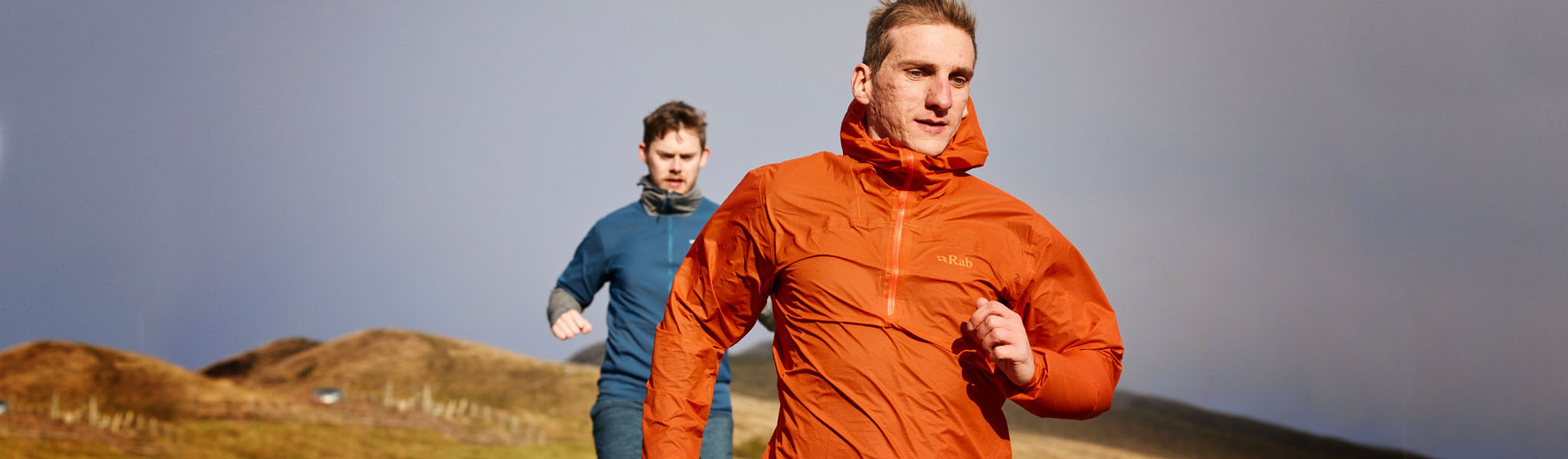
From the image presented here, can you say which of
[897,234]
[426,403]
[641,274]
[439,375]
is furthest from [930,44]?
[439,375]

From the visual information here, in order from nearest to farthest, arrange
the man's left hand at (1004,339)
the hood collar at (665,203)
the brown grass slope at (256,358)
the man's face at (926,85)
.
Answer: the man's left hand at (1004,339)
the man's face at (926,85)
the hood collar at (665,203)
the brown grass slope at (256,358)

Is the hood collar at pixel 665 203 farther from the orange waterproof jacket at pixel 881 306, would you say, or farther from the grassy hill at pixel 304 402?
the grassy hill at pixel 304 402

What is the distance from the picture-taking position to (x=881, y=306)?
1720 mm

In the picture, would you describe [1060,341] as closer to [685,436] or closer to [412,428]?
[685,436]

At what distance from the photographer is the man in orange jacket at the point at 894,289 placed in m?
1.68

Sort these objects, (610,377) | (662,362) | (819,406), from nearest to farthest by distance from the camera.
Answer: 1. (819,406)
2. (662,362)
3. (610,377)

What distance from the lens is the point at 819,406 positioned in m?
1.71

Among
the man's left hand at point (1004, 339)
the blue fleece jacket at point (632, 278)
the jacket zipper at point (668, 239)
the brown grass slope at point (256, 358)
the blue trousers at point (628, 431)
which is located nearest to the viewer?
the man's left hand at point (1004, 339)

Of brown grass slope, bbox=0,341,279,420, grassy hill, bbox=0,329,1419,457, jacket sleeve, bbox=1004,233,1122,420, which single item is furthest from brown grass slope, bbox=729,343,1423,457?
jacket sleeve, bbox=1004,233,1122,420

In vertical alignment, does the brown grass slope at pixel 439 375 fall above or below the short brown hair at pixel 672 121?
below

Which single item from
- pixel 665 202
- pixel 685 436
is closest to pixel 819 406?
pixel 685 436

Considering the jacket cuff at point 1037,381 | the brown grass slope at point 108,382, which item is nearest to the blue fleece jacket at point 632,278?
the jacket cuff at point 1037,381

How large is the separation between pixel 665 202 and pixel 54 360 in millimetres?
6231

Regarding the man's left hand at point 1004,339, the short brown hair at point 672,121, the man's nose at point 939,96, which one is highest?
the short brown hair at point 672,121
